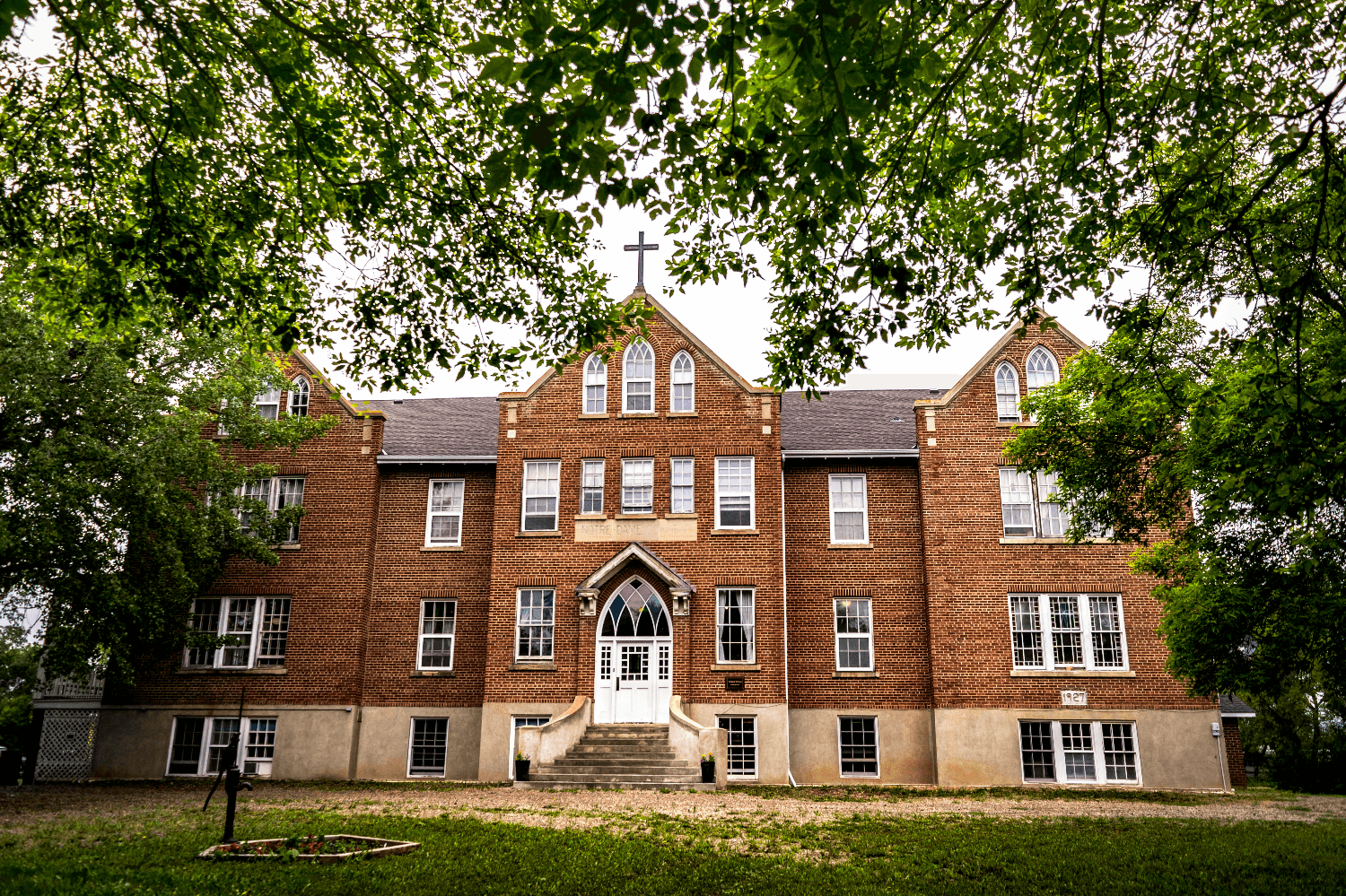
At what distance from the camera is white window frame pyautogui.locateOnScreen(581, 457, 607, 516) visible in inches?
945

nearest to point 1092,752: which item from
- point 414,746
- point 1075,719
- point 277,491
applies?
point 1075,719

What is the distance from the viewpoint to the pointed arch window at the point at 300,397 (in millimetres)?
25703

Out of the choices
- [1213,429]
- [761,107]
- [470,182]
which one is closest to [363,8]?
[470,182]

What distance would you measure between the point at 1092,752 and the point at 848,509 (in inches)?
337

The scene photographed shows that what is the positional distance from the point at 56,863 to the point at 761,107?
37.7ft

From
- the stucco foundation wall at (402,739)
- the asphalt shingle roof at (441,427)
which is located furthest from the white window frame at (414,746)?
the asphalt shingle roof at (441,427)

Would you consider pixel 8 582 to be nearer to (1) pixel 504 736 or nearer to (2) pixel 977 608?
(1) pixel 504 736

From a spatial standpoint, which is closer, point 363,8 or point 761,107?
point 761,107

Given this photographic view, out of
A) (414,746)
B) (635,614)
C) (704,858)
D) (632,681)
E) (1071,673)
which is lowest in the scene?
(704,858)

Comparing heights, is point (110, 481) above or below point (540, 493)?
below

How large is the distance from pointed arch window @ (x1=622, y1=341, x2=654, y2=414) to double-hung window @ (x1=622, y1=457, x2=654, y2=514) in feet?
5.11

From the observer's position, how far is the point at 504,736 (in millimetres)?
22469

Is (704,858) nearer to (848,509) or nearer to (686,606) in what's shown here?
(686,606)

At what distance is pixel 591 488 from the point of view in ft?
79.0
